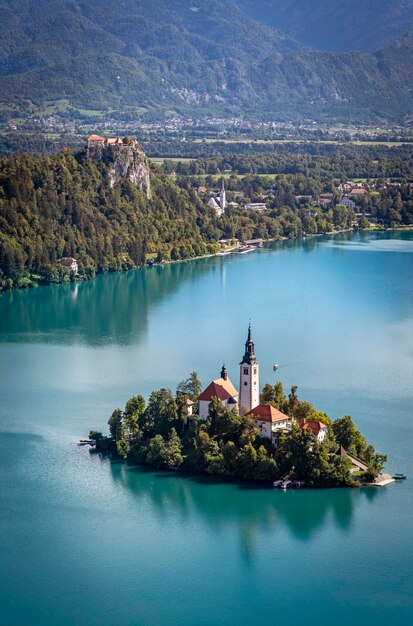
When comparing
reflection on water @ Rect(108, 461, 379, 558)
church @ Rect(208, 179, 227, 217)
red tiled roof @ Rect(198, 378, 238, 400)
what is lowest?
reflection on water @ Rect(108, 461, 379, 558)

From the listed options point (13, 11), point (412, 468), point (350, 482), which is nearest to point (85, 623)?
point (350, 482)

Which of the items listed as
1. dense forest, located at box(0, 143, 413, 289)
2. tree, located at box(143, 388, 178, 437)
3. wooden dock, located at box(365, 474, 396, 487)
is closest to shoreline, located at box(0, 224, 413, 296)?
dense forest, located at box(0, 143, 413, 289)

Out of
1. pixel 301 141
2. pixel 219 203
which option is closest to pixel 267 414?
pixel 219 203

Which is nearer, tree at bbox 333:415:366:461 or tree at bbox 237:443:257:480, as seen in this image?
tree at bbox 237:443:257:480

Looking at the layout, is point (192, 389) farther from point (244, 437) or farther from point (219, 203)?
point (219, 203)

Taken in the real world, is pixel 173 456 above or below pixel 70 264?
below

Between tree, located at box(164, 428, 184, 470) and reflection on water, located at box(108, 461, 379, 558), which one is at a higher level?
tree, located at box(164, 428, 184, 470)

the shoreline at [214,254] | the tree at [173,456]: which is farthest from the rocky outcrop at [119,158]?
the tree at [173,456]

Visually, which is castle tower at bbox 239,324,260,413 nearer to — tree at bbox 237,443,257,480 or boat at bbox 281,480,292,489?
tree at bbox 237,443,257,480
